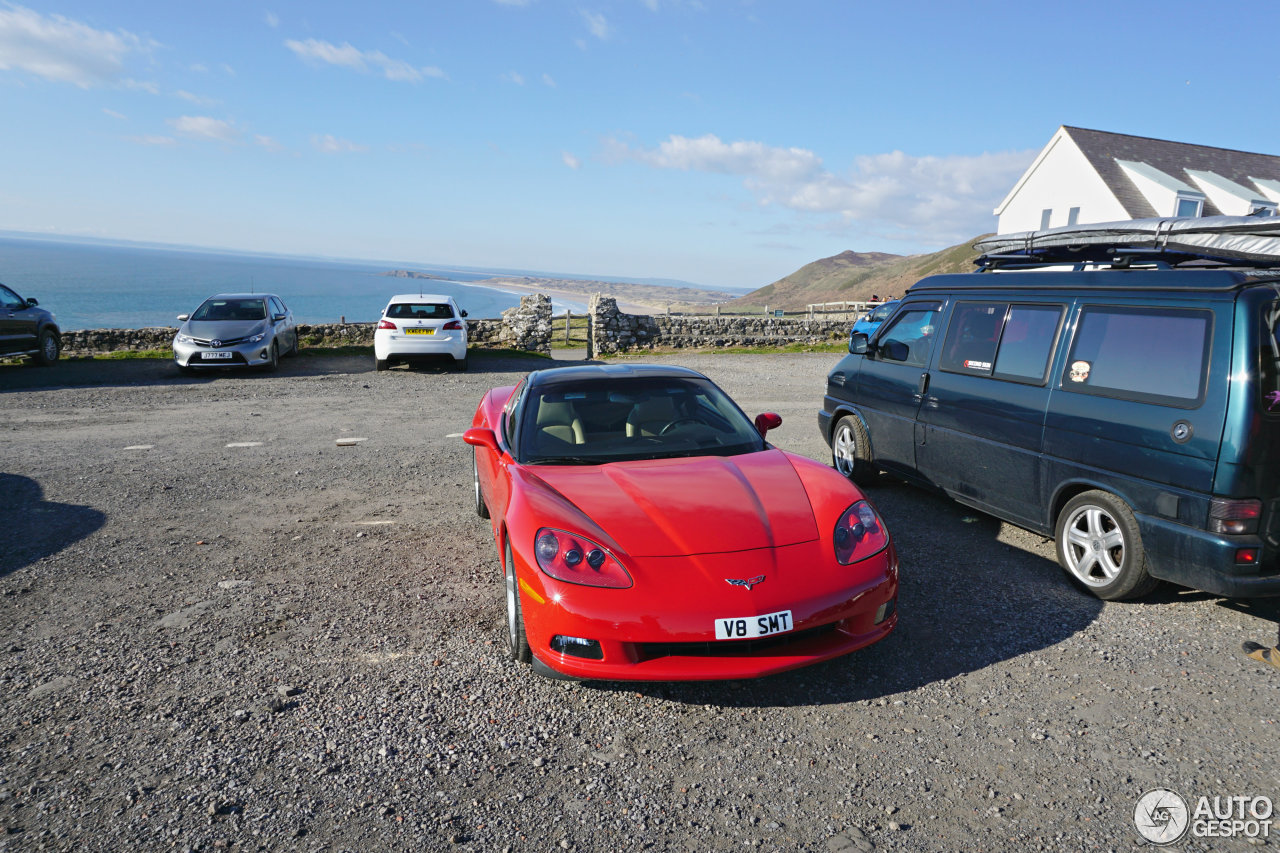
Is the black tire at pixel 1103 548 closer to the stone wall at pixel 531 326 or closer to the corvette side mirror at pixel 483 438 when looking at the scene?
the corvette side mirror at pixel 483 438

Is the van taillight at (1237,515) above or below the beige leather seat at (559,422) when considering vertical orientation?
below

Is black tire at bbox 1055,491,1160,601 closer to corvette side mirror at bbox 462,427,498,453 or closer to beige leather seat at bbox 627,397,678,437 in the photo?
beige leather seat at bbox 627,397,678,437

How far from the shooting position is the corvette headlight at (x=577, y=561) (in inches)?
131

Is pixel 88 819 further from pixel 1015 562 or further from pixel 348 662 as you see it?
pixel 1015 562

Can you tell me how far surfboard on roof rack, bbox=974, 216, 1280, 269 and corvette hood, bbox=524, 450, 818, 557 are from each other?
2.91 metres

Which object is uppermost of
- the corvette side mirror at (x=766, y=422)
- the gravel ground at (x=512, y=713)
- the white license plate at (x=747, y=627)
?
the corvette side mirror at (x=766, y=422)

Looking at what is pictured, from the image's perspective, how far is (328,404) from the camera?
12.4 meters

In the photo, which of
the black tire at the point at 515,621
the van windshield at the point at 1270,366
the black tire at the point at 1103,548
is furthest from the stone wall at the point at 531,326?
the van windshield at the point at 1270,366

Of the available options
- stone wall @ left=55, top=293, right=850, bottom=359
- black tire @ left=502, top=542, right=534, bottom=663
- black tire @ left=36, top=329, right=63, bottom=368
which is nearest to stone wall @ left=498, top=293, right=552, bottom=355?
stone wall @ left=55, top=293, right=850, bottom=359

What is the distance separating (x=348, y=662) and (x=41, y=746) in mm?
1202

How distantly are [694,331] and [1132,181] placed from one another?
88.3 ft

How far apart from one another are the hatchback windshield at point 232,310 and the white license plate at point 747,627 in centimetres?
1604

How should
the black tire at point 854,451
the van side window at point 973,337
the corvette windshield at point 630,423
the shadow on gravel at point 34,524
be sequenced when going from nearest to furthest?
the corvette windshield at point 630,423, the shadow on gravel at point 34,524, the van side window at point 973,337, the black tire at point 854,451

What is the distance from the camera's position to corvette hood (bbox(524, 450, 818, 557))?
137 inches
